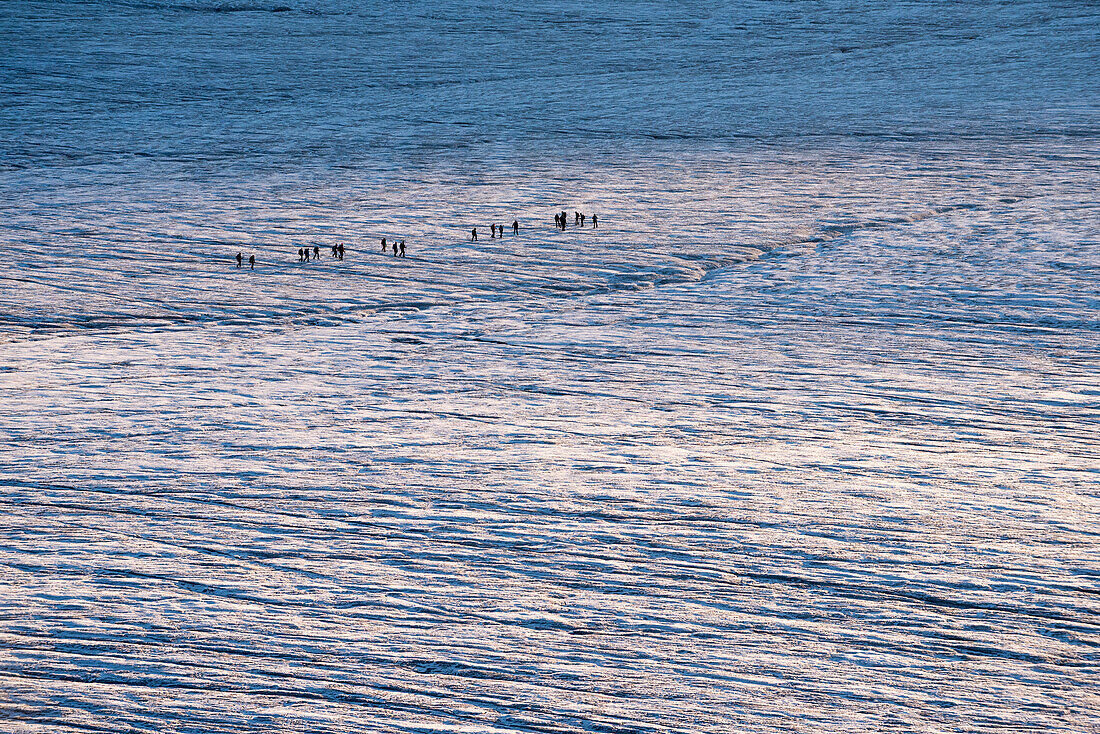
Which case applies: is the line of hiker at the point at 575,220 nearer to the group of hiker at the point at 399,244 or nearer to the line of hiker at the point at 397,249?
the group of hiker at the point at 399,244

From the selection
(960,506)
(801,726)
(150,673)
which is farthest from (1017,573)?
(150,673)

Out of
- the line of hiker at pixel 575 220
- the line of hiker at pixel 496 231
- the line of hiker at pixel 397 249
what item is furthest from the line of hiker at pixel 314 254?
the line of hiker at pixel 575 220

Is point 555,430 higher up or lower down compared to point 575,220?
lower down

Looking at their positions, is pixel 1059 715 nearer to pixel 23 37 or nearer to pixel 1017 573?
pixel 1017 573

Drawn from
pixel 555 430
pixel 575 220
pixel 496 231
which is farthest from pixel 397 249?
pixel 555 430

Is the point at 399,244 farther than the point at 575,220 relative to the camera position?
No

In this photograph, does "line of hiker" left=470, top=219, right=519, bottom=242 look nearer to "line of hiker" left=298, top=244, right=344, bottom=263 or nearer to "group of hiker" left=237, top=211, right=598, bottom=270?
"group of hiker" left=237, top=211, right=598, bottom=270

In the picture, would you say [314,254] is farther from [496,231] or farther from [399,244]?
[496,231]

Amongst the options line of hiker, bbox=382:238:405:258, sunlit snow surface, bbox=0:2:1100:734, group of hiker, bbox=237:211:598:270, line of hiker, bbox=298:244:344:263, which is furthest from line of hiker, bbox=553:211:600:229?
line of hiker, bbox=298:244:344:263

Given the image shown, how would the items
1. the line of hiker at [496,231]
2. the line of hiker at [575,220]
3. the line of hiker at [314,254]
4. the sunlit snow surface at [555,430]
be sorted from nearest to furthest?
1. the sunlit snow surface at [555,430]
2. the line of hiker at [314,254]
3. the line of hiker at [496,231]
4. the line of hiker at [575,220]
